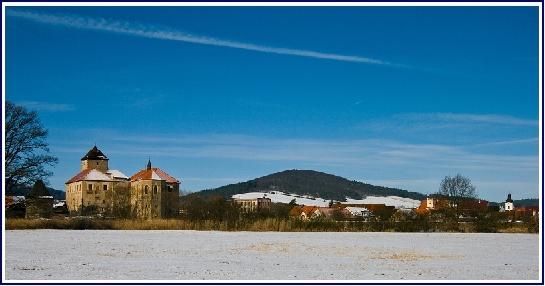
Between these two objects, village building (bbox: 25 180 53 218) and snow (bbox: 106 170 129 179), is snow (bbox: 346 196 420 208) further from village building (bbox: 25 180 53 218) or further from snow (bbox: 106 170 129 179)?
village building (bbox: 25 180 53 218)

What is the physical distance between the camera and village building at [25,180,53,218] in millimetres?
39041

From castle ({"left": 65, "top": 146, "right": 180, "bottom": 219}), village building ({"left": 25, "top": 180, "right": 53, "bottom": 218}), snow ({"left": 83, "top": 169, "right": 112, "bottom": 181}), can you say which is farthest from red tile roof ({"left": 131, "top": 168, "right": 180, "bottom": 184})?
village building ({"left": 25, "top": 180, "right": 53, "bottom": 218})

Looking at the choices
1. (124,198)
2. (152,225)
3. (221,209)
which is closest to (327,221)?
(221,209)

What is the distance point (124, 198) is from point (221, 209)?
89.2 feet

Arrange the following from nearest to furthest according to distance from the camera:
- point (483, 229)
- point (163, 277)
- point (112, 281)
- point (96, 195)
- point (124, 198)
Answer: point (112, 281) < point (163, 277) < point (483, 229) < point (124, 198) < point (96, 195)

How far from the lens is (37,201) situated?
41.8 m

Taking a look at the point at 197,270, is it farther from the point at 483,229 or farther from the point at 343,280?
the point at 483,229

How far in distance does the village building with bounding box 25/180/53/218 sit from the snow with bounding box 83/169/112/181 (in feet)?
133

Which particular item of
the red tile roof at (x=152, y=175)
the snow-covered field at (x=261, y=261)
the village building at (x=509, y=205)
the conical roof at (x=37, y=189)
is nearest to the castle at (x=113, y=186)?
the red tile roof at (x=152, y=175)

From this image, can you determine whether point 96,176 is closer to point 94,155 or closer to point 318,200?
point 94,155

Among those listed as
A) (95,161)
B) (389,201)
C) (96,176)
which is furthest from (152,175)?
(389,201)

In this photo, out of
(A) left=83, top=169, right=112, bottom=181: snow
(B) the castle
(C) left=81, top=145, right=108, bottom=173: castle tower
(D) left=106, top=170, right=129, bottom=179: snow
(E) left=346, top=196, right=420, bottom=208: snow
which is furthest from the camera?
(E) left=346, top=196, right=420, bottom=208: snow

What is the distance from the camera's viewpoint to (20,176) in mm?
37094

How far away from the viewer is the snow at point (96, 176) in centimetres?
8878
